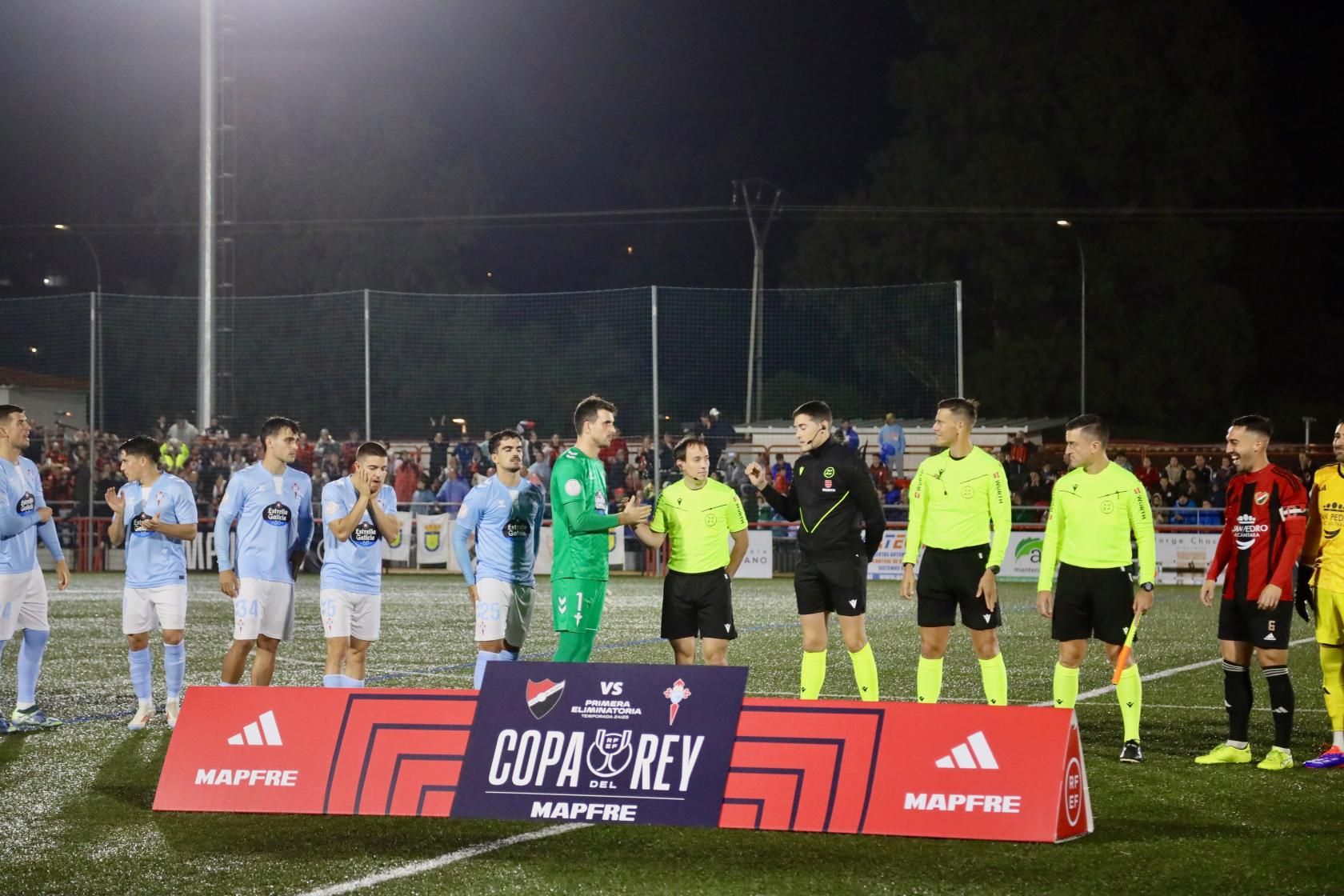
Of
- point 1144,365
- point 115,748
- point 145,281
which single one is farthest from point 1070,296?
point 115,748

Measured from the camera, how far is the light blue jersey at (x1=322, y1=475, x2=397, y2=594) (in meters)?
9.12

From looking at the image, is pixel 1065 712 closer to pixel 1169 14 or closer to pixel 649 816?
pixel 649 816

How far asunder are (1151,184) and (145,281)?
3586 cm

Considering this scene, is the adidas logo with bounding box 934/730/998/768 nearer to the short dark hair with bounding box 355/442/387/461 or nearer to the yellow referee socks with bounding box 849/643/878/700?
the yellow referee socks with bounding box 849/643/878/700

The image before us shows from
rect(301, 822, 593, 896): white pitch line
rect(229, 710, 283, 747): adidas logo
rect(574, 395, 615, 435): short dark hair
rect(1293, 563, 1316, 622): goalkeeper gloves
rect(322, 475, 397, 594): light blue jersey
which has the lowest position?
rect(301, 822, 593, 896): white pitch line

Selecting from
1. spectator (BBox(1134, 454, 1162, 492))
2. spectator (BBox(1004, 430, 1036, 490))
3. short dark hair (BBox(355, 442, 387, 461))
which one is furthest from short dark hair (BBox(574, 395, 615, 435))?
spectator (BBox(1134, 454, 1162, 492))

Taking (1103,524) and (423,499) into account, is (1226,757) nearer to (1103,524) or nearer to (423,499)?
(1103,524)

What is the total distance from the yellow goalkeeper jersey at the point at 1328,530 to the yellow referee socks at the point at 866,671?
107 inches

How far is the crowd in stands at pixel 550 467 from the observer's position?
24.9 m

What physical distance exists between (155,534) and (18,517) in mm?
899

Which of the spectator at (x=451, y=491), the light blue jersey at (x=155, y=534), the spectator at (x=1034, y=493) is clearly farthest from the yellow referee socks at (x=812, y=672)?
the spectator at (x=451, y=491)

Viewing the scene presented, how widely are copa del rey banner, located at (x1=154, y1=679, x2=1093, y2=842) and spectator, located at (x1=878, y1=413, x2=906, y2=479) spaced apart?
21158 mm

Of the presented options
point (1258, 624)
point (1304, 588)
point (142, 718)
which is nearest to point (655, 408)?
point (142, 718)

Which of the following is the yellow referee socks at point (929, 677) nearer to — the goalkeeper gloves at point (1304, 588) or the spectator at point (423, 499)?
the goalkeeper gloves at point (1304, 588)
